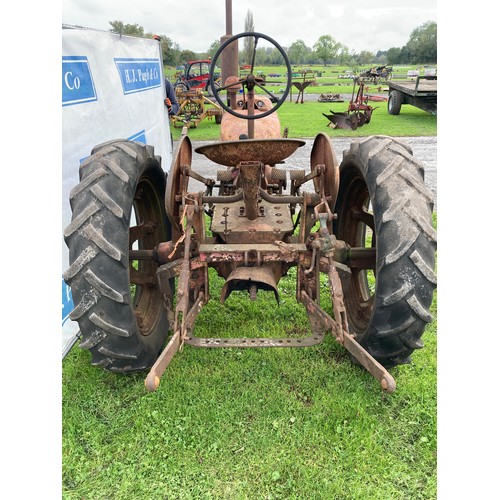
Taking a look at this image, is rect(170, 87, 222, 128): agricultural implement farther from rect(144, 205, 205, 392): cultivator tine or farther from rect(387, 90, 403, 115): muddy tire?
rect(144, 205, 205, 392): cultivator tine

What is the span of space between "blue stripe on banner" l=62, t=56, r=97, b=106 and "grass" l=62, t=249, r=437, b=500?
7.03 ft

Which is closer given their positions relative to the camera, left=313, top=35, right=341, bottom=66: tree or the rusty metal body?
the rusty metal body

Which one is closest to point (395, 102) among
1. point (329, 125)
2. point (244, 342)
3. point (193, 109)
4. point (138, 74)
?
point (329, 125)

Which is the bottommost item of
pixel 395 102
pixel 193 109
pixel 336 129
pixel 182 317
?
pixel 182 317

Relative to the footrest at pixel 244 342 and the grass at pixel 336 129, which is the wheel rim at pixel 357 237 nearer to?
the footrest at pixel 244 342

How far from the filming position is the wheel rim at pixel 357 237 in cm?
322

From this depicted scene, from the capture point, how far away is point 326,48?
274ft

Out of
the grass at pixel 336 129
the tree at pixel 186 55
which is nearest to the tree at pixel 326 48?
the tree at pixel 186 55

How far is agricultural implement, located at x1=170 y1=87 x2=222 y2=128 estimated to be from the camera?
15.4 metres

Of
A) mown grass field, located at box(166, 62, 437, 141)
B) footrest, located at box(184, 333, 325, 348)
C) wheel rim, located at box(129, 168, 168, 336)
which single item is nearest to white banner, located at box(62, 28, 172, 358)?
wheel rim, located at box(129, 168, 168, 336)

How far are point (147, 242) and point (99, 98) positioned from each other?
167 cm

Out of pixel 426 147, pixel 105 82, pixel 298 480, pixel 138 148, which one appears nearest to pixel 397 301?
pixel 298 480

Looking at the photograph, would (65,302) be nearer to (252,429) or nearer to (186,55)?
(252,429)

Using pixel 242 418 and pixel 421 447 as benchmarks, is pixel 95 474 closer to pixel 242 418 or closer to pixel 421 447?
pixel 242 418
